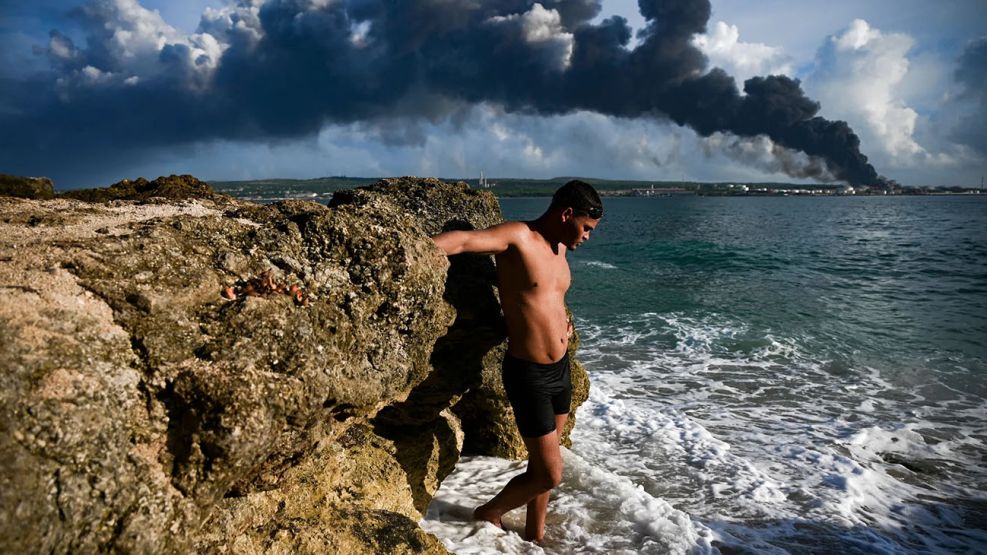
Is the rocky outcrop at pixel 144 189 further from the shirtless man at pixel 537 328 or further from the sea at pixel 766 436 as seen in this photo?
A: the sea at pixel 766 436

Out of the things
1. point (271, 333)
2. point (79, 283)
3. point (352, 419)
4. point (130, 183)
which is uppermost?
point (130, 183)

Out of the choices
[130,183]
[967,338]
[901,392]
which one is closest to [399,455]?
[130,183]

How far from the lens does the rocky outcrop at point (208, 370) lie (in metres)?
1.92

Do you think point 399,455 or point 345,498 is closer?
point 345,498

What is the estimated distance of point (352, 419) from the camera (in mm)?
3422

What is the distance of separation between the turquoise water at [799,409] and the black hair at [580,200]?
10.5 ft

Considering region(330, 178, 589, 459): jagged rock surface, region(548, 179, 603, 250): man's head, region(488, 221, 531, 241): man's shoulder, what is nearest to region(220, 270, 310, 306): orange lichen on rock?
region(330, 178, 589, 459): jagged rock surface

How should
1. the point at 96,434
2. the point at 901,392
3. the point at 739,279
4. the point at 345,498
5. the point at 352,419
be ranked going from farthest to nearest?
the point at 739,279
the point at 901,392
the point at 345,498
the point at 352,419
the point at 96,434

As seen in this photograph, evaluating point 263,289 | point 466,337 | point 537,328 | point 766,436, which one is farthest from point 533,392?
point 766,436

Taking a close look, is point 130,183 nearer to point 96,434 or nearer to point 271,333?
point 271,333

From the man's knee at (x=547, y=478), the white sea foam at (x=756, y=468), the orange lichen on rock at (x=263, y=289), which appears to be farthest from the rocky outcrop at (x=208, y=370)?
the white sea foam at (x=756, y=468)

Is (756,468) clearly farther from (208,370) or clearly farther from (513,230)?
(208,370)

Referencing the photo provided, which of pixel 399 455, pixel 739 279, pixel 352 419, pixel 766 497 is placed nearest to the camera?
pixel 352 419

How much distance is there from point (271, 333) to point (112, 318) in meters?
0.65
